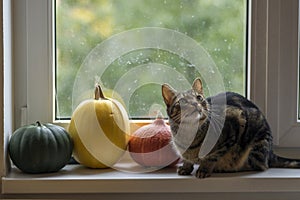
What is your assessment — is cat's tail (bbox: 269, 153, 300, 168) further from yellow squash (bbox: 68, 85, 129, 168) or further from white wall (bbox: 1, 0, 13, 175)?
white wall (bbox: 1, 0, 13, 175)

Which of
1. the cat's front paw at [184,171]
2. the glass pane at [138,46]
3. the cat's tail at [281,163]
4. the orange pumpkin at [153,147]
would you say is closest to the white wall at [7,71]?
the glass pane at [138,46]

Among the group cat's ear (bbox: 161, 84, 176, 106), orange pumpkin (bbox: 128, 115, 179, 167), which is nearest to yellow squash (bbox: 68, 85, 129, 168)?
orange pumpkin (bbox: 128, 115, 179, 167)

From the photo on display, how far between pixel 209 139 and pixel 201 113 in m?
0.07

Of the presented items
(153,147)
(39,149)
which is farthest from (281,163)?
(39,149)

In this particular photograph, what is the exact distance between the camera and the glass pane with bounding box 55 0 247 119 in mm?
1280

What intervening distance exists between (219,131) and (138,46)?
0.34 meters

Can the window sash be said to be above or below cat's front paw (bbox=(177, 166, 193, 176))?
above

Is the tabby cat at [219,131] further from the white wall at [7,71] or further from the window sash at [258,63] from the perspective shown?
the white wall at [7,71]

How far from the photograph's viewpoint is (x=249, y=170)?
119cm

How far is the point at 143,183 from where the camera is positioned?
1.12 metres

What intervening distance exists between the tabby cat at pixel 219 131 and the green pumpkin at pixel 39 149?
10.9 inches

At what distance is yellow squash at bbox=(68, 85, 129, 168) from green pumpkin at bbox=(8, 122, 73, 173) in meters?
0.04

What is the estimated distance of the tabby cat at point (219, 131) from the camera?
1113 mm

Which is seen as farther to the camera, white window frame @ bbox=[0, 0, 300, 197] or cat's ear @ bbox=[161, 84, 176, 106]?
white window frame @ bbox=[0, 0, 300, 197]
